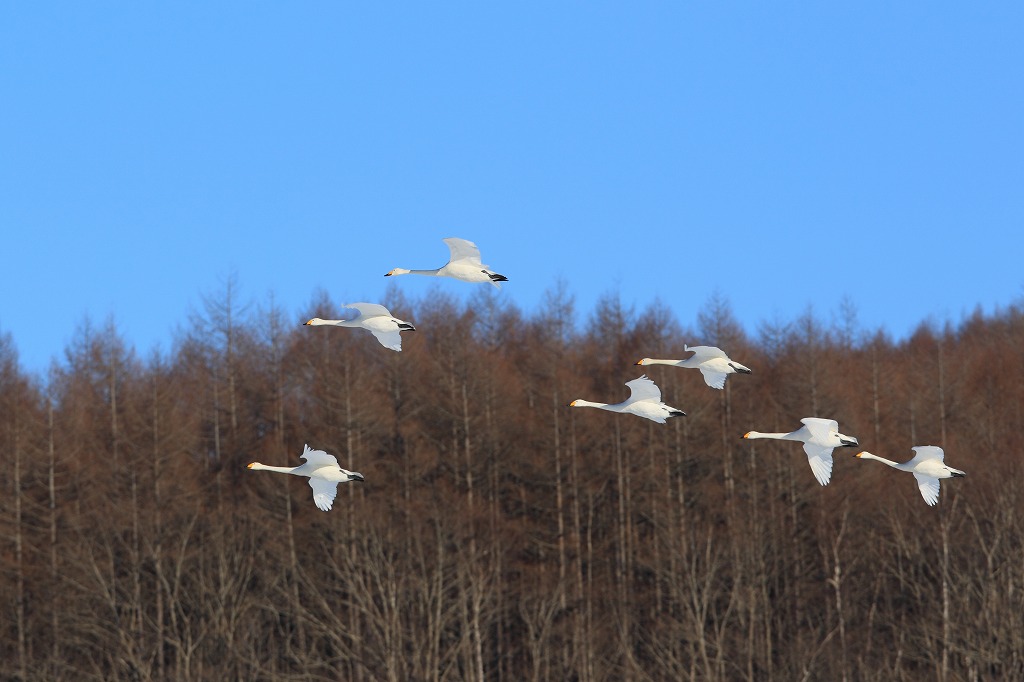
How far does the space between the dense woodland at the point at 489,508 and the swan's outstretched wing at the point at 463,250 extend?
79.9 feet

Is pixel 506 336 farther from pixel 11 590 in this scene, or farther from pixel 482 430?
pixel 11 590

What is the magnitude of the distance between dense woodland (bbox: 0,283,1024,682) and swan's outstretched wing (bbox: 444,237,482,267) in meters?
24.4

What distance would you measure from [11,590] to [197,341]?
66.6ft

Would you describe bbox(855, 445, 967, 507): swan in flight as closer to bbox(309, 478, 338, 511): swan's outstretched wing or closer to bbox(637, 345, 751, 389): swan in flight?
bbox(637, 345, 751, 389): swan in flight

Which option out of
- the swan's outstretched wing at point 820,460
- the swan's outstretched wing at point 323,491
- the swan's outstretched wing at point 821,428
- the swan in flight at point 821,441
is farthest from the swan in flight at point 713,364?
the swan's outstretched wing at point 323,491

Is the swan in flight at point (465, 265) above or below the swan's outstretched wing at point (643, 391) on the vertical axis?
above

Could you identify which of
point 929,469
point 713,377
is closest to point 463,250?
point 713,377

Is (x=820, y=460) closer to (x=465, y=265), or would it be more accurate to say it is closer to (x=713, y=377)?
(x=713, y=377)

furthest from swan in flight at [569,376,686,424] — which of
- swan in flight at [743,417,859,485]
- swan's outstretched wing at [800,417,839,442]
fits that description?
swan's outstretched wing at [800,417,839,442]

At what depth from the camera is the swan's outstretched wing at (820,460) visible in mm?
23031

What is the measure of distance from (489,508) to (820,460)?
42440 millimetres

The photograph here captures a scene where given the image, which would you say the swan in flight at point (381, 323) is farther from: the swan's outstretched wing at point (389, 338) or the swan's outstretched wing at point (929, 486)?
the swan's outstretched wing at point (929, 486)

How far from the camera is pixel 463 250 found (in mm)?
21594

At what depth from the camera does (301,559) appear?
61.6 m
